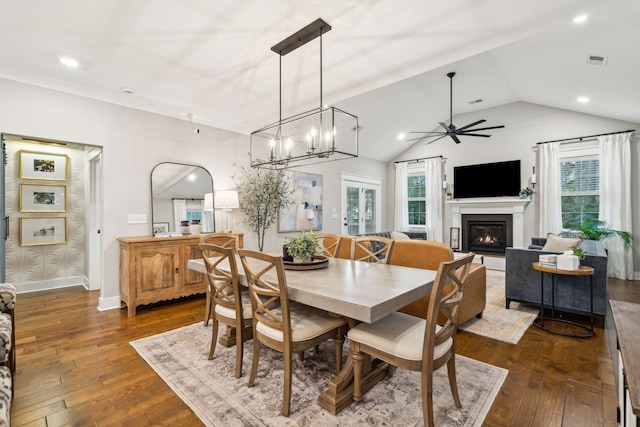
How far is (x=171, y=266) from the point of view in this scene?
3789 mm

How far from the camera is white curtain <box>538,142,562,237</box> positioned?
584 centimetres

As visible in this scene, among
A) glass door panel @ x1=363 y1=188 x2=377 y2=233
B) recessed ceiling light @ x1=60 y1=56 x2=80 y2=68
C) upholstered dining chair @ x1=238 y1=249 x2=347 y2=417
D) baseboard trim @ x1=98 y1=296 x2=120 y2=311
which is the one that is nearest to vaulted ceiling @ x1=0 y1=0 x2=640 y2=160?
recessed ceiling light @ x1=60 y1=56 x2=80 y2=68

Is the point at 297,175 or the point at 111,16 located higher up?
the point at 111,16

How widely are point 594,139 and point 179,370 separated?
7.29m

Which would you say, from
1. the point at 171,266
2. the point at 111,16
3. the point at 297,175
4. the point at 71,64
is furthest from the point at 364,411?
the point at 297,175

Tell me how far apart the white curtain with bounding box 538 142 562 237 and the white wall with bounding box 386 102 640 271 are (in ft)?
0.55

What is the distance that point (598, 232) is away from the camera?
5.07 metres

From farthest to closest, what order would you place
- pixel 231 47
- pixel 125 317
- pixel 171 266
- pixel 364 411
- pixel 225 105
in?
pixel 225 105 < pixel 171 266 < pixel 125 317 < pixel 231 47 < pixel 364 411

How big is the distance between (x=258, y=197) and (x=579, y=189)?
599 cm

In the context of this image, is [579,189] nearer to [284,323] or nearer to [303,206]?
[303,206]

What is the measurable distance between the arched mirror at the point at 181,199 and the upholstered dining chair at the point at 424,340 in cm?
324

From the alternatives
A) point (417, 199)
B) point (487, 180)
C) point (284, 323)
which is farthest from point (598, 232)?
point (284, 323)

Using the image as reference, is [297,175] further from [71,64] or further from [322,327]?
[322,327]

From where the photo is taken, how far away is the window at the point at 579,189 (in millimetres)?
5562
